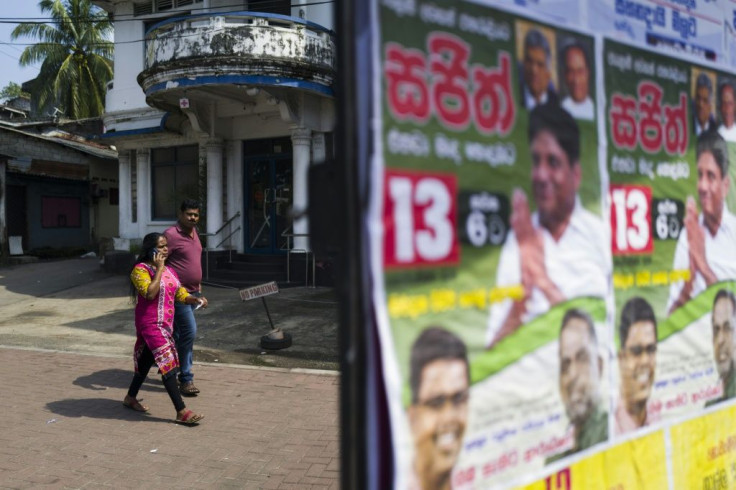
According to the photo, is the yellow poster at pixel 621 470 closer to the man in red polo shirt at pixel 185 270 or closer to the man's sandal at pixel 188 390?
the man in red polo shirt at pixel 185 270

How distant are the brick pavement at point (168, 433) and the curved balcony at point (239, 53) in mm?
6637

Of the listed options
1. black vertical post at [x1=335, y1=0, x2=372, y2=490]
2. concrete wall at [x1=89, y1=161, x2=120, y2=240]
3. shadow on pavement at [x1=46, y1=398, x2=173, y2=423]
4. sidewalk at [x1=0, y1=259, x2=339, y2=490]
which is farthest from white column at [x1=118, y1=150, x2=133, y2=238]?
black vertical post at [x1=335, y1=0, x2=372, y2=490]

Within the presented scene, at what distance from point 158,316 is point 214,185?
31.9ft

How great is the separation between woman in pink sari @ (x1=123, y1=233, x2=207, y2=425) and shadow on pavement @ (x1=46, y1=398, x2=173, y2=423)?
1.54 feet

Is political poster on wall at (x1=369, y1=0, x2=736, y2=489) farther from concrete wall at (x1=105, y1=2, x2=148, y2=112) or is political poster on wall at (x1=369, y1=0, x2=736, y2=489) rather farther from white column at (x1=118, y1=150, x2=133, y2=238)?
white column at (x1=118, y1=150, x2=133, y2=238)

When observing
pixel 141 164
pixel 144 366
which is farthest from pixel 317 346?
pixel 141 164

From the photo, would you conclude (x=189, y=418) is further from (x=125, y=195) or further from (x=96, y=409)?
(x=125, y=195)

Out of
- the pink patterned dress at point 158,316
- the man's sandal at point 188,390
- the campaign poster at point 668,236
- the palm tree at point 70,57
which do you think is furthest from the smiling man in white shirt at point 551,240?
the palm tree at point 70,57

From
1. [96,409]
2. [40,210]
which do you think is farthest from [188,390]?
[40,210]

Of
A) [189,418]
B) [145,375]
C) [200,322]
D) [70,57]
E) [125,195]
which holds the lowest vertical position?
[189,418]

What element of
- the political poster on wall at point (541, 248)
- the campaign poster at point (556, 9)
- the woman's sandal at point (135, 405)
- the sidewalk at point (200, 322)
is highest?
the campaign poster at point (556, 9)

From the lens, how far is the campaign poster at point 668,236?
2.20 m

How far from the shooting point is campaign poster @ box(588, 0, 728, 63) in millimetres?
2232

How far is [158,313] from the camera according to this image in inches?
208
